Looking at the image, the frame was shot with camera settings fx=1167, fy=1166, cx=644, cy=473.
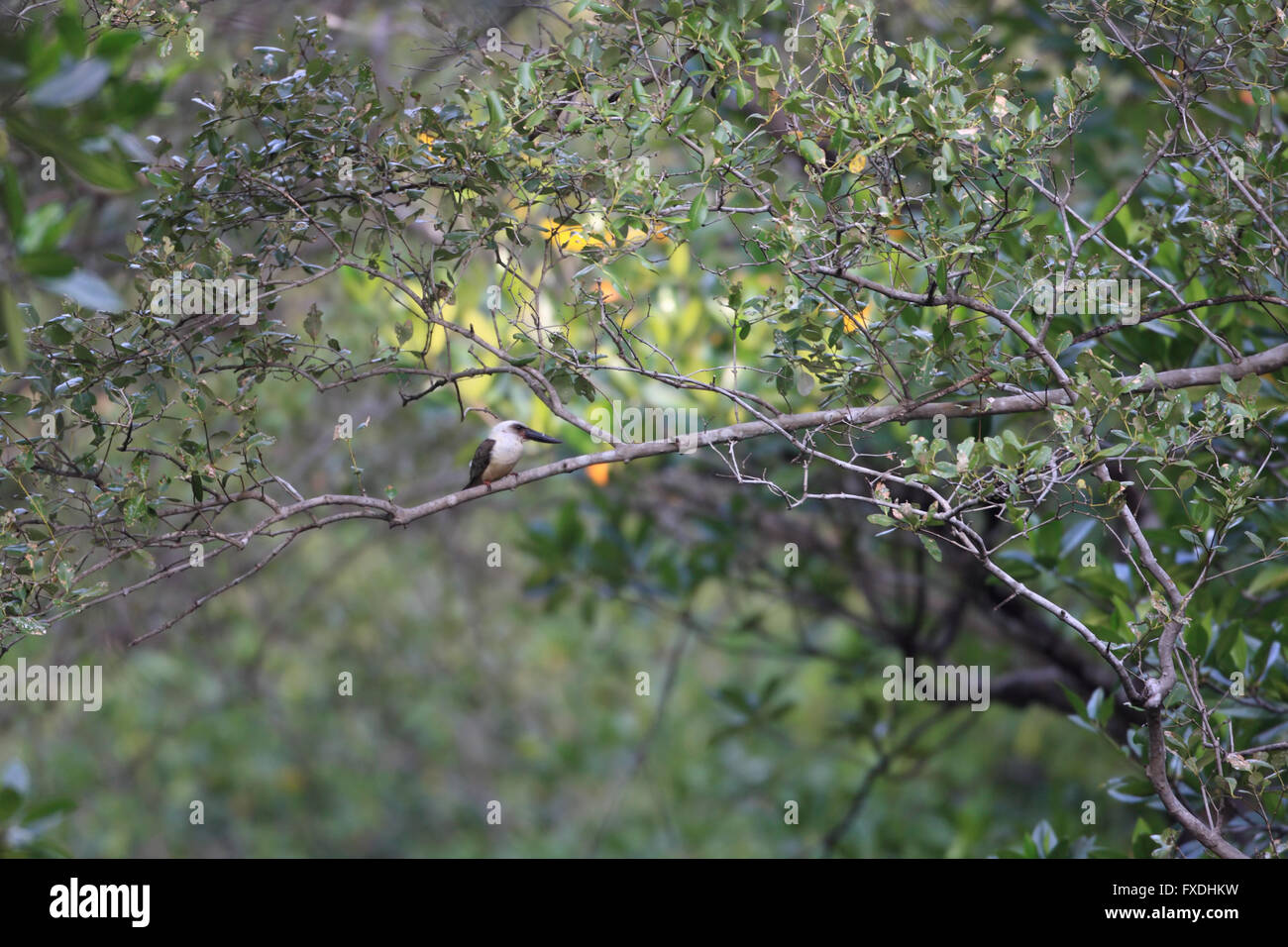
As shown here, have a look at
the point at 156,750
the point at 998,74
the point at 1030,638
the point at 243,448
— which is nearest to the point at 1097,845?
the point at 1030,638

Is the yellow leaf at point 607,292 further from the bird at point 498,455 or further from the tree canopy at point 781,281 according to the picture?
the bird at point 498,455

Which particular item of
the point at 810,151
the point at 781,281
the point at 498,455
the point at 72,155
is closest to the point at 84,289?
the point at 72,155

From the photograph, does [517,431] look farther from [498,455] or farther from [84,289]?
[84,289]

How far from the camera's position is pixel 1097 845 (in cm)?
373

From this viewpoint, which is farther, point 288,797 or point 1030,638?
point 288,797

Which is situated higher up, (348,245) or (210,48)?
(210,48)

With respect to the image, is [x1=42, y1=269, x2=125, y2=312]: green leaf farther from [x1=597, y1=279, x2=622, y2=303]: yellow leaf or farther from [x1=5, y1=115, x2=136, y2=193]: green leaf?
[x1=597, y1=279, x2=622, y2=303]: yellow leaf

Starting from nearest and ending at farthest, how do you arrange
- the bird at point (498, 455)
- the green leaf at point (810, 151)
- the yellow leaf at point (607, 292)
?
1. the green leaf at point (810, 151)
2. the yellow leaf at point (607, 292)
3. the bird at point (498, 455)

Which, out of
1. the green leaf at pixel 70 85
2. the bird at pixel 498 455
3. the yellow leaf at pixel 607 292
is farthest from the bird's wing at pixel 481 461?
the green leaf at pixel 70 85

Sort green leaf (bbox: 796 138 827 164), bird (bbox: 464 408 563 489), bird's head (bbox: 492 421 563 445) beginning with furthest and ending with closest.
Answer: bird's head (bbox: 492 421 563 445) < bird (bbox: 464 408 563 489) < green leaf (bbox: 796 138 827 164)

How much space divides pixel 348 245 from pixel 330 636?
6.27 meters

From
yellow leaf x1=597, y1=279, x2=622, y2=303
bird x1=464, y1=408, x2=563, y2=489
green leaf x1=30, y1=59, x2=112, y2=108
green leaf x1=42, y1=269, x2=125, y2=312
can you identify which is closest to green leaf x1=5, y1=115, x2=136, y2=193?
green leaf x1=30, y1=59, x2=112, y2=108

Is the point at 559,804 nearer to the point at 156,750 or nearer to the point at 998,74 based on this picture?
the point at 156,750

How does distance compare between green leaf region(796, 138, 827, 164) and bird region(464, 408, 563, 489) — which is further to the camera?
bird region(464, 408, 563, 489)
